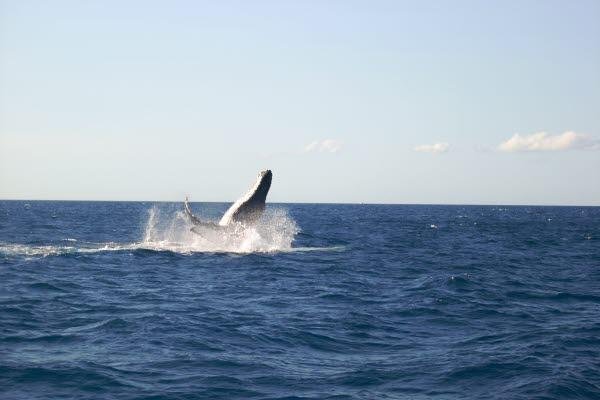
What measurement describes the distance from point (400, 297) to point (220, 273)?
7.23 metres

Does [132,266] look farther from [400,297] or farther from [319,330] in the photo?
[319,330]

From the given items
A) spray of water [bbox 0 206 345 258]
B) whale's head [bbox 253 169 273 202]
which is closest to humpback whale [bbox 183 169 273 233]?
whale's head [bbox 253 169 273 202]

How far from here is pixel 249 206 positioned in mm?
29219

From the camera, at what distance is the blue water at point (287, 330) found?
1103 cm

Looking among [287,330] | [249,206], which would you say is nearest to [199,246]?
[249,206]

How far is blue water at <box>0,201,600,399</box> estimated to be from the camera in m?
11.0

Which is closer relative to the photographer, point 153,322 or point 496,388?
point 496,388

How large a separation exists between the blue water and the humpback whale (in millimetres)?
1810

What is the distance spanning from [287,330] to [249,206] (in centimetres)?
1456

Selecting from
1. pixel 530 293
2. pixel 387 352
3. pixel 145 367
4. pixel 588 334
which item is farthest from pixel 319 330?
pixel 530 293

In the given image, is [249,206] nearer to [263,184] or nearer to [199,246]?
[263,184]

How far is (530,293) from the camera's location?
861 inches

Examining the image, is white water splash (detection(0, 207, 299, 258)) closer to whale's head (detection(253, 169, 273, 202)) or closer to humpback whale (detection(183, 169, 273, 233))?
humpback whale (detection(183, 169, 273, 233))

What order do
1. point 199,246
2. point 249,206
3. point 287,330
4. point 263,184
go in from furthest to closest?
point 199,246
point 249,206
point 263,184
point 287,330
